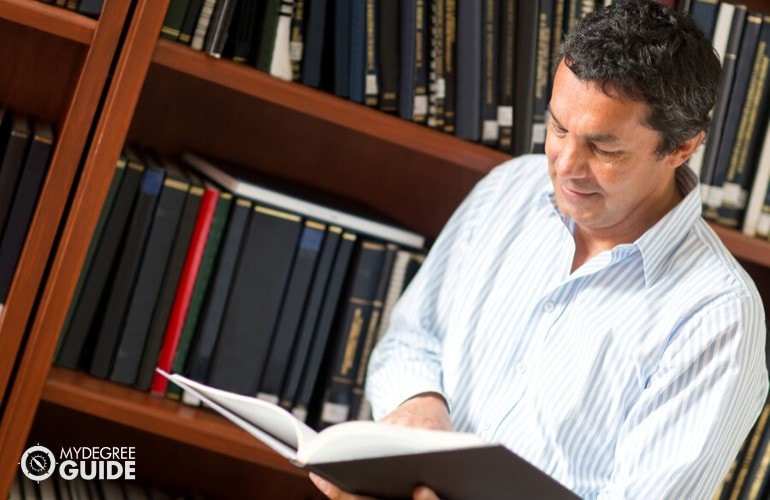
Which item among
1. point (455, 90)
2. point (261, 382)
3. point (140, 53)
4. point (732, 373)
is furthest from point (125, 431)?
point (732, 373)

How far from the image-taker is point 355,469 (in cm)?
108

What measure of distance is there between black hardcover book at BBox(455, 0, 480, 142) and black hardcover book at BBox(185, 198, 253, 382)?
1.13ft

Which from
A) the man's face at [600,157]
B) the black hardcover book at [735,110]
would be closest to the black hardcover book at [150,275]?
the man's face at [600,157]

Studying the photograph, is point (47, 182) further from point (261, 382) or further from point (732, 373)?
point (732, 373)

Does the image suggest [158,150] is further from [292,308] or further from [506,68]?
[506,68]

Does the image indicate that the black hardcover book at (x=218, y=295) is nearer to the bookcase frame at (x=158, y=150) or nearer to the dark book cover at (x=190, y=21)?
the bookcase frame at (x=158, y=150)

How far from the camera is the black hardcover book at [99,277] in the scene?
4.87ft

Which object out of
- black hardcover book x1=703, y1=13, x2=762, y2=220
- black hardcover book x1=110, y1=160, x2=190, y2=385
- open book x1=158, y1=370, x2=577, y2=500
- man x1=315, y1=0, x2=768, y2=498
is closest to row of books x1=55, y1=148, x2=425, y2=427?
black hardcover book x1=110, y1=160, x2=190, y2=385

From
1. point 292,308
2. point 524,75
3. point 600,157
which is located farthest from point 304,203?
point 600,157

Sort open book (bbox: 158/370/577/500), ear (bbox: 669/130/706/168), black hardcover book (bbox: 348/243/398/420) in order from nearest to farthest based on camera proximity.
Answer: open book (bbox: 158/370/577/500) < ear (bbox: 669/130/706/168) < black hardcover book (bbox: 348/243/398/420)

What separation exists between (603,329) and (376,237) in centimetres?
43

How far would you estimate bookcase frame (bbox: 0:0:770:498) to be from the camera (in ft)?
4.60

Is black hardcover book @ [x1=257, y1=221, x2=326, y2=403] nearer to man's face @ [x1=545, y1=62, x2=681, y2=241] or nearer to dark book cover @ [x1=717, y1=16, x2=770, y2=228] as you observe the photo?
man's face @ [x1=545, y1=62, x2=681, y2=241]

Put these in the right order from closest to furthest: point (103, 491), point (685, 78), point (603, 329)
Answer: point (685, 78) → point (603, 329) → point (103, 491)
